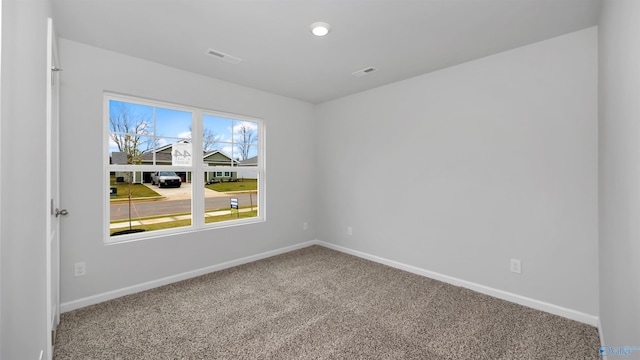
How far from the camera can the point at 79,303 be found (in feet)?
8.35

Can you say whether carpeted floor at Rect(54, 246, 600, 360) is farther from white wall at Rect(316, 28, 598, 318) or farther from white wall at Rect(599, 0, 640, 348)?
white wall at Rect(599, 0, 640, 348)

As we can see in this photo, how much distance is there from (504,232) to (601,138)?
111 centimetres

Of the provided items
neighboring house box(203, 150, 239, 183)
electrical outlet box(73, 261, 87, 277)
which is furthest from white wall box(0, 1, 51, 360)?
neighboring house box(203, 150, 239, 183)

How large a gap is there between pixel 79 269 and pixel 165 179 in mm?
1152

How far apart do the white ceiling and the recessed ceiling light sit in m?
0.04

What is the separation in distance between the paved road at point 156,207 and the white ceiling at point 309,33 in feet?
5.14

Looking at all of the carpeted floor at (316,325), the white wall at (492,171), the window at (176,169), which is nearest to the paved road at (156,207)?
the window at (176,169)

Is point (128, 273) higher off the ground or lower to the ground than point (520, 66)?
lower

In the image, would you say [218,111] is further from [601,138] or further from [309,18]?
[601,138]

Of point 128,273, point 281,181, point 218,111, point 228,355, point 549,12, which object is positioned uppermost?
point 549,12

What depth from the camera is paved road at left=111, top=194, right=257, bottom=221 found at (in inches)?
115

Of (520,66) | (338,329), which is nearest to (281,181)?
(338,329)

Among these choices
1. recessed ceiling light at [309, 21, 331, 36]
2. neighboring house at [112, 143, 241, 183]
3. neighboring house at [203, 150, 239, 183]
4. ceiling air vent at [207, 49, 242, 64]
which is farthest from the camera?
neighboring house at [203, 150, 239, 183]

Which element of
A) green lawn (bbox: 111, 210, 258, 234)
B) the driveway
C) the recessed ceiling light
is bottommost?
green lawn (bbox: 111, 210, 258, 234)
